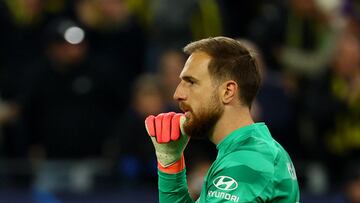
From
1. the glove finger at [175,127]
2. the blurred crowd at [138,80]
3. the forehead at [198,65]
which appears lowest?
the blurred crowd at [138,80]

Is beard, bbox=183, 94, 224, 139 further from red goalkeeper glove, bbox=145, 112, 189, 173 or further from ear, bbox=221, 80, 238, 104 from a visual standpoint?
red goalkeeper glove, bbox=145, 112, 189, 173

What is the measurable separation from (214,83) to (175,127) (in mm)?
393

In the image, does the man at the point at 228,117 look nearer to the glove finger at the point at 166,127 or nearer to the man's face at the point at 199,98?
the man's face at the point at 199,98

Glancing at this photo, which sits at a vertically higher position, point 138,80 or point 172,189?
point 172,189

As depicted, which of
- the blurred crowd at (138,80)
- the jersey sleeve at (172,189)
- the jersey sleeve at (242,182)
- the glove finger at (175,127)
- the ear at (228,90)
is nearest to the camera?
the jersey sleeve at (242,182)

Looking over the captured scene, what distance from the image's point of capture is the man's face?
4.01 metres

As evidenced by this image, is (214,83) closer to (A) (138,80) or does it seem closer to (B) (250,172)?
(B) (250,172)

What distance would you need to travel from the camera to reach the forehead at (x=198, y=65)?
4.04m

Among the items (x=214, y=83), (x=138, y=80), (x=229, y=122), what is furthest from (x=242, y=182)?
(x=138, y=80)

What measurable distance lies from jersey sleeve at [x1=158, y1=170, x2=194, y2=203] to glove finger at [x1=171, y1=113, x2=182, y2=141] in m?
0.23

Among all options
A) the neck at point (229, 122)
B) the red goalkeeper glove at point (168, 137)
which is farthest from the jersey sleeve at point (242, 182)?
the red goalkeeper glove at point (168, 137)

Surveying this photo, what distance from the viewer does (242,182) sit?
382 centimetres

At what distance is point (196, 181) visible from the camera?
6.59m

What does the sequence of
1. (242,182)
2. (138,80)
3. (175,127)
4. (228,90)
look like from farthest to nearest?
(138,80), (175,127), (228,90), (242,182)
